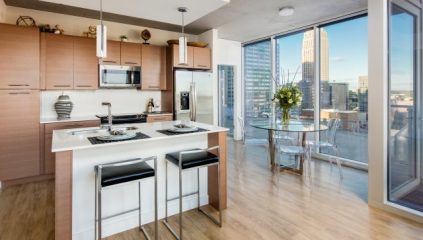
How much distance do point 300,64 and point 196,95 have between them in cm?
231

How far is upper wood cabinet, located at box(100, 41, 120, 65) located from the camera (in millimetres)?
4301

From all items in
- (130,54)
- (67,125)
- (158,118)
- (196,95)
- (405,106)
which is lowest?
(67,125)

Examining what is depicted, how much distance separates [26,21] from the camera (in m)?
3.82

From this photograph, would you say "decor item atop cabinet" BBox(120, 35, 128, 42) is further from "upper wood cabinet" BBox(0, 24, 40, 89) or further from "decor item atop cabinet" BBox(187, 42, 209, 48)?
"upper wood cabinet" BBox(0, 24, 40, 89)

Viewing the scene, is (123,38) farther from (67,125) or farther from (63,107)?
(67,125)

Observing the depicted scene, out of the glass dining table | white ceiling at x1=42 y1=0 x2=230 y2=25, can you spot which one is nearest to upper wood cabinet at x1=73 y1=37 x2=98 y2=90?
white ceiling at x1=42 y1=0 x2=230 y2=25

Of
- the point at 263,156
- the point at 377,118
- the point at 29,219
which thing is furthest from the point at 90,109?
the point at 377,118

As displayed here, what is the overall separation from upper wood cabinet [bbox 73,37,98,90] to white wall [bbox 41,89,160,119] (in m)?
0.32

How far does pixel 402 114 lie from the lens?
2633 millimetres

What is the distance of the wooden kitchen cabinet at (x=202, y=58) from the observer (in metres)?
5.07

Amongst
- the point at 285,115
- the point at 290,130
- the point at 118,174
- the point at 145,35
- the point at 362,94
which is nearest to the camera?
the point at 118,174

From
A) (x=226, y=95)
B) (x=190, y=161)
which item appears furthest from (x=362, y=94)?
(x=190, y=161)

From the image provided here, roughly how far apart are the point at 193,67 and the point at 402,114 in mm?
3601

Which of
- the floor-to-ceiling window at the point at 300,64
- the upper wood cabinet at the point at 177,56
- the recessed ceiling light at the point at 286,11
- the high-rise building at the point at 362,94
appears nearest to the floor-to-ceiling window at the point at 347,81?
the high-rise building at the point at 362,94
